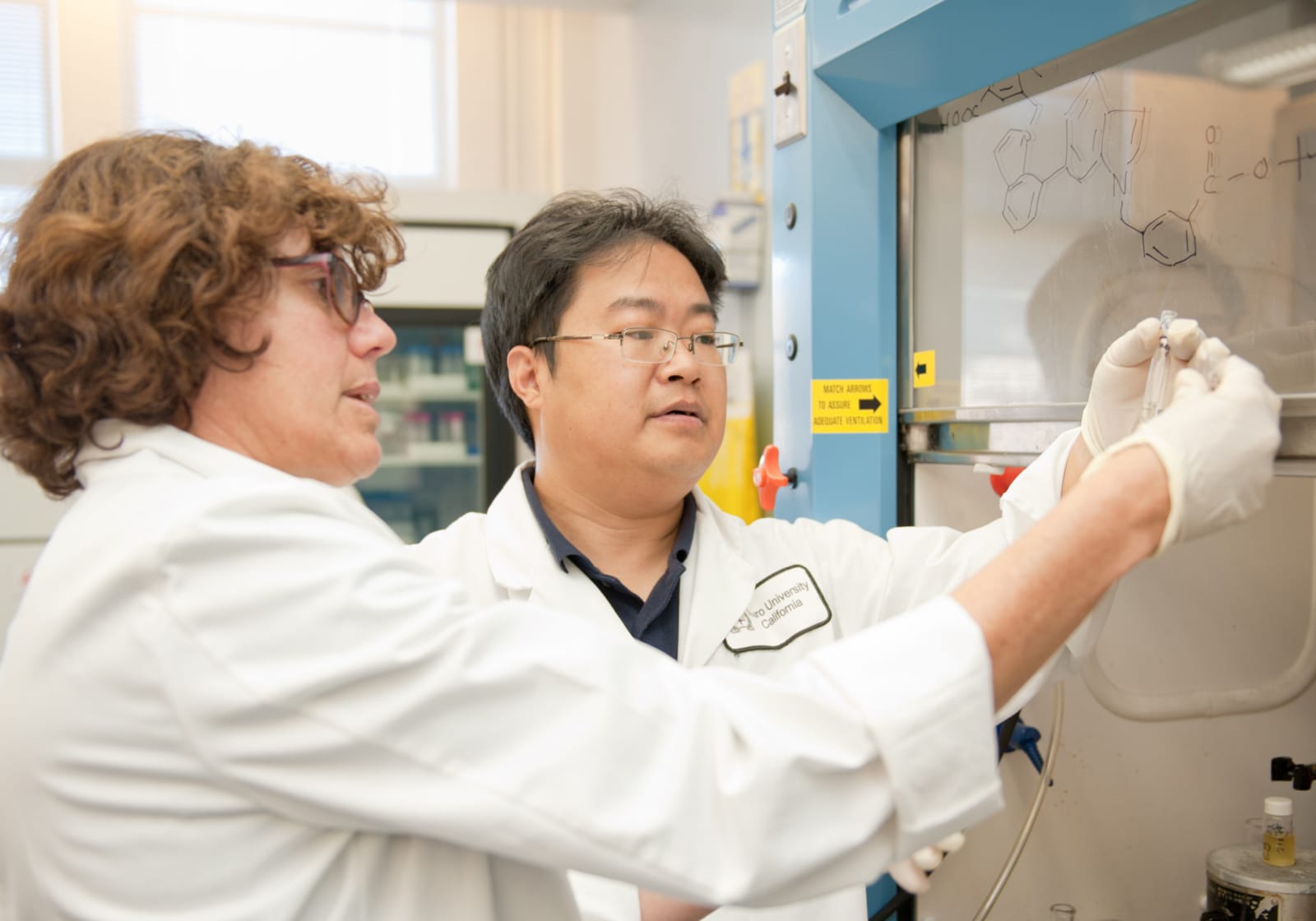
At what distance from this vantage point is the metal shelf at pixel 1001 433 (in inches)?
37.5

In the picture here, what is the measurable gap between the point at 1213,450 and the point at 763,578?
2.49 feet

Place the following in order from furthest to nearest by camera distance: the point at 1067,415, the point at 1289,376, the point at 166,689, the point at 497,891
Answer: the point at 1067,415 → the point at 1289,376 → the point at 497,891 → the point at 166,689

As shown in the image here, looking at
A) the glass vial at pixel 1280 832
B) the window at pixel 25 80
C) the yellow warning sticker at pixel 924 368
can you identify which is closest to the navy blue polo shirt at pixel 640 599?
the yellow warning sticker at pixel 924 368

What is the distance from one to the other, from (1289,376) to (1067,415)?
25cm

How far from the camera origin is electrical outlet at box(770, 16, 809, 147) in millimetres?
1448

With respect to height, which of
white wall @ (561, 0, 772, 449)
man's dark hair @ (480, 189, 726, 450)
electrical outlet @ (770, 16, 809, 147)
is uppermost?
white wall @ (561, 0, 772, 449)

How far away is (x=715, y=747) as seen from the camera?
712mm

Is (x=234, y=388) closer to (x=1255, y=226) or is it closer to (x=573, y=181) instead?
(x=1255, y=226)

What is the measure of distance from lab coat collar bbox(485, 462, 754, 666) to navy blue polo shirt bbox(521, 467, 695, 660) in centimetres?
1

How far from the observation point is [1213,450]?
744 millimetres

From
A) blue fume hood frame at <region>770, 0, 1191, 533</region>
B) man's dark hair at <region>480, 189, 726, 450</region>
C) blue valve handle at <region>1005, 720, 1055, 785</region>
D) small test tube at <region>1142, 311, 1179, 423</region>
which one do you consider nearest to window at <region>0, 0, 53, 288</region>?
man's dark hair at <region>480, 189, 726, 450</region>

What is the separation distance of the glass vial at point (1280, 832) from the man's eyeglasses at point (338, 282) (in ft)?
4.03

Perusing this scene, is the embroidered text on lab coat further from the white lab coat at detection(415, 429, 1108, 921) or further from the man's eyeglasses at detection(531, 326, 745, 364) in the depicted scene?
the man's eyeglasses at detection(531, 326, 745, 364)

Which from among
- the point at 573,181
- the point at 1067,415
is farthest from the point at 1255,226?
the point at 573,181
